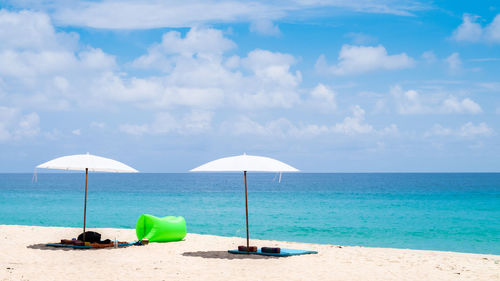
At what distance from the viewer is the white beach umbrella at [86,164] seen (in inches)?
516

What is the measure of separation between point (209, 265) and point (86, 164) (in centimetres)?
420

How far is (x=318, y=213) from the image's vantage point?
39.9m

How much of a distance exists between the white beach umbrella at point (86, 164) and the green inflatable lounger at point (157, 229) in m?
1.79

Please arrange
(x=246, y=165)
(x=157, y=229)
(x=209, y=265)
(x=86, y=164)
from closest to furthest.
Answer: (x=209, y=265), (x=246, y=165), (x=86, y=164), (x=157, y=229)

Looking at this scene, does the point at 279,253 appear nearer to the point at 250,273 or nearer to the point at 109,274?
the point at 250,273

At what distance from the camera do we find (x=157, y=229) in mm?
14703

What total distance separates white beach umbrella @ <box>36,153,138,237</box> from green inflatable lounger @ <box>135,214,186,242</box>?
5.87 ft

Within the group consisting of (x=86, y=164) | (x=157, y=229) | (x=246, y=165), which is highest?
(x=86, y=164)

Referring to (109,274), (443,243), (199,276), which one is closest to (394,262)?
(199,276)

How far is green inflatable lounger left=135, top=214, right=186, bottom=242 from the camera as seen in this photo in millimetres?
14672

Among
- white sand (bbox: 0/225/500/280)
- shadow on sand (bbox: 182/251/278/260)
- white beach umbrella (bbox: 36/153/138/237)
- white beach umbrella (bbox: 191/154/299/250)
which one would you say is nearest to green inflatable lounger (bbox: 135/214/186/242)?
white sand (bbox: 0/225/500/280)

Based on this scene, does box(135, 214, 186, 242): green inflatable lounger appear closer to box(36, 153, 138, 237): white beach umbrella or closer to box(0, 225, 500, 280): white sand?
box(0, 225, 500, 280): white sand

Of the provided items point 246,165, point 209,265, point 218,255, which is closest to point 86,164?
point 218,255

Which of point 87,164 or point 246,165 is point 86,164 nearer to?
point 87,164
